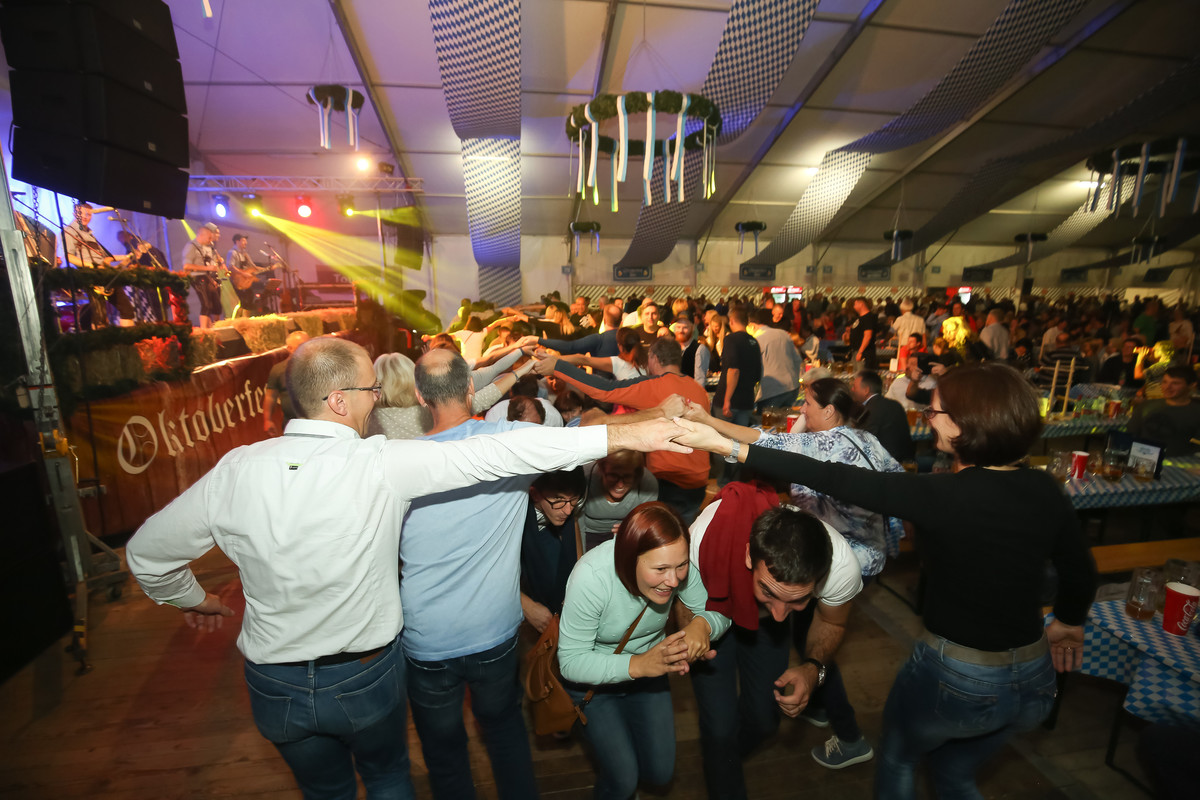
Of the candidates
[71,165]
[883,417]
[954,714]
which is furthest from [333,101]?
[954,714]

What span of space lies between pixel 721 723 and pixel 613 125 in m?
9.78

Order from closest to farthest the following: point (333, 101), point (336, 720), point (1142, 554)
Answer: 1. point (336, 720)
2. point (1142, 554)
3. point (333, 101)

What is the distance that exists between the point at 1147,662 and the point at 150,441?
5946 millimetres

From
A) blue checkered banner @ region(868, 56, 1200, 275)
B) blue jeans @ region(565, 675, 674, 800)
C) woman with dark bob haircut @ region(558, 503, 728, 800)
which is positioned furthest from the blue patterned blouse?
blue checkered banner @ region(868, 56, 1200, 275)

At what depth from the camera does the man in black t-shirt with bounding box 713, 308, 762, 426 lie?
4.98 m

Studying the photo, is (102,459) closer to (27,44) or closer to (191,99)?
(27,44)

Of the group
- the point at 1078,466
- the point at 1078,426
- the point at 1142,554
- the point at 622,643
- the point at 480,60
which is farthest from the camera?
the point at 480,60

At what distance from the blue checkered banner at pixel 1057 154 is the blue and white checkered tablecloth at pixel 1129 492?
968 centimetres

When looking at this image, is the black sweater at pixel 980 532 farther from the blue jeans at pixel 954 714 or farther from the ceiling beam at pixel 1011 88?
the ceiling beam at pixel 1011 88

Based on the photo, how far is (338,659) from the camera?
55.3 inches

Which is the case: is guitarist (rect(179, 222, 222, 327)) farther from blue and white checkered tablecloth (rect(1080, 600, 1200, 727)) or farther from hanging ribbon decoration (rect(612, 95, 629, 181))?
blue and white checkered tablecloth (rect(1080, 600, 1200, 727))

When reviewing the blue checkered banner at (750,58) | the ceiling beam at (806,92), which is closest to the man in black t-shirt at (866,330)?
the blue checkered banner at (750,58)

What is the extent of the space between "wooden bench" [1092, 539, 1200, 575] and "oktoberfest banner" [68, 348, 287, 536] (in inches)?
249

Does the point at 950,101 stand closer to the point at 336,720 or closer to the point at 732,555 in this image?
the point at 732,555
